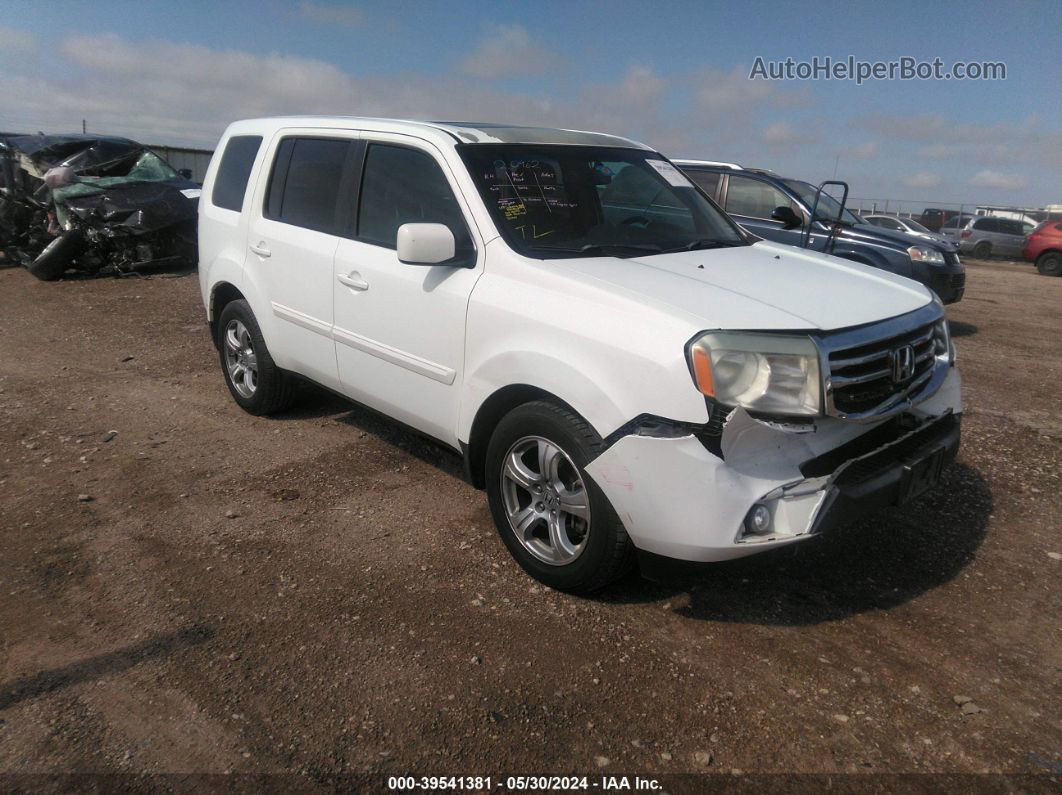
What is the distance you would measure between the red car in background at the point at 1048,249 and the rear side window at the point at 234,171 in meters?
20.5

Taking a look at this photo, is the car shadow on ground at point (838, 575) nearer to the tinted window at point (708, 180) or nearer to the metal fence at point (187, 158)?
the tinted window at point (708, 180)

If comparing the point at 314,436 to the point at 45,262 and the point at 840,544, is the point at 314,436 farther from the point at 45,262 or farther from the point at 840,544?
the point at 45,262

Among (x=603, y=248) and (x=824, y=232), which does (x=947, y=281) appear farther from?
(x=603, y=248)

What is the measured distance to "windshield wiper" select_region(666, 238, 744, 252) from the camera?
12.6ft

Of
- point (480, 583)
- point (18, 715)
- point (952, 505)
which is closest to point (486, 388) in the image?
point (480, 583)

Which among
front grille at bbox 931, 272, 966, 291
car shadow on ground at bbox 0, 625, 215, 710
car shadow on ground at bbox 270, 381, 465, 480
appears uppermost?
front grille at bbox 931, 272, 966, 291

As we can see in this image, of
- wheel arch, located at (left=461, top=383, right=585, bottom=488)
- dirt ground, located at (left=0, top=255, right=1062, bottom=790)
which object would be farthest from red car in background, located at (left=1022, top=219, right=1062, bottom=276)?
wheel arch, located at (left=461, top=383, right=585, bottom=488)

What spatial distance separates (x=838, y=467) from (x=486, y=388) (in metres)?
1.41

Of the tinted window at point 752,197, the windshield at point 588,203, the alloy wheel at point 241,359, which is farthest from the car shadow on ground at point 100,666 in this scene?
the tinted window at point 752,197

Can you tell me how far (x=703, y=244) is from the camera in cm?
398

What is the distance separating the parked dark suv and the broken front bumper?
252 inches

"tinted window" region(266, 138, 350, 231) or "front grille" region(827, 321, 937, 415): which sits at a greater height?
"tinted window" region(266, 138, 350, 231)

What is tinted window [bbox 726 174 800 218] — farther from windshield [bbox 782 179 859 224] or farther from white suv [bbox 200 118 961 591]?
white suv [bbox 200 118 961 591]

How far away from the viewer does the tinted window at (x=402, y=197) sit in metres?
3.73
